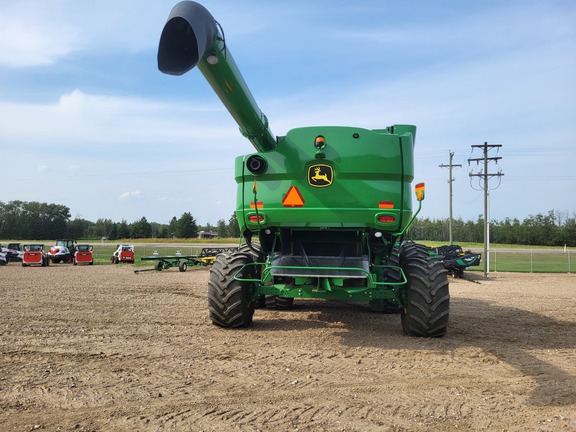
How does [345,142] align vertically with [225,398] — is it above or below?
above

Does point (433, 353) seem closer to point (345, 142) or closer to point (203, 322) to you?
point (345, 142)

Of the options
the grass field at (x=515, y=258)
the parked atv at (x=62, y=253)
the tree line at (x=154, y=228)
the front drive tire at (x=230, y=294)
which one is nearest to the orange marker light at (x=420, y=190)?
the front drive tire at (x=230, y=294)

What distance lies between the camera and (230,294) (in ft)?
24.8

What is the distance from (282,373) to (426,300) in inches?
106

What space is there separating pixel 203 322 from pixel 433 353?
4.08 m

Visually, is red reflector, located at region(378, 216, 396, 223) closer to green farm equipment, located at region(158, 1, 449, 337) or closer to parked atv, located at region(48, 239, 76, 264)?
green farm equipment, located at region(158, 1, 449, 337)

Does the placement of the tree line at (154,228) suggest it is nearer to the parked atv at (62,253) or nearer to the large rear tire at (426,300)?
the parked atv at (62,253)

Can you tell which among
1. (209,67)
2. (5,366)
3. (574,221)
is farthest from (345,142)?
(574,221)

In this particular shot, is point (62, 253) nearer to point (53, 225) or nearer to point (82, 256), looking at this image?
point (82, 256)

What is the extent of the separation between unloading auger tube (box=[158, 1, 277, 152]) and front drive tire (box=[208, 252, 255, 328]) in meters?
2.43

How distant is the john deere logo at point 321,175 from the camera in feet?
23.5

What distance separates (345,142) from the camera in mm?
7121

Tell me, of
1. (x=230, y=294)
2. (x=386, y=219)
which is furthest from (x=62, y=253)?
(x=386, y=219)

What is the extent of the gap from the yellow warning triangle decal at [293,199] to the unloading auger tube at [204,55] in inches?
50.5
